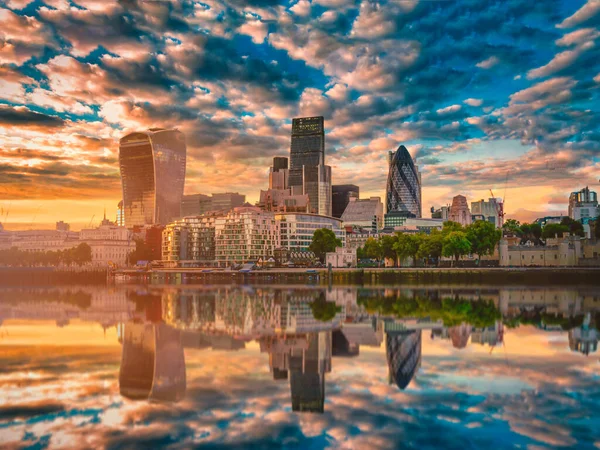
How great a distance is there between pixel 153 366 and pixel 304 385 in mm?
8212

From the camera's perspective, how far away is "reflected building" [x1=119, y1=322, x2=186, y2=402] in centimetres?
2303

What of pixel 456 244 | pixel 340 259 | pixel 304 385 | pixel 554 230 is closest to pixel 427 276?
pixel 456 244

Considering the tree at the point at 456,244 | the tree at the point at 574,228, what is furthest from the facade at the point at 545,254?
the tree at the point at 574,228

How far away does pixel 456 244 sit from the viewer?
456ft

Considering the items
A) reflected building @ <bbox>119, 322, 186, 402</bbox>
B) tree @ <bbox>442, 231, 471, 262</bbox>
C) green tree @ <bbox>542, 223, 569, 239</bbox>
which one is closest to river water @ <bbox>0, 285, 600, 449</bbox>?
reflected building @ <bbox>119, 322, 186, 402</bbox>

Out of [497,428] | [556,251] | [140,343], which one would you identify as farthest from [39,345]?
[556,251]

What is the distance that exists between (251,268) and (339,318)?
136 m

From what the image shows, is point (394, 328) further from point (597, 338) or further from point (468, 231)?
point (468, 231)

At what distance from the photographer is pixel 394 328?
40625 mm

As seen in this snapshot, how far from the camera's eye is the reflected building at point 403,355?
82.8 feet

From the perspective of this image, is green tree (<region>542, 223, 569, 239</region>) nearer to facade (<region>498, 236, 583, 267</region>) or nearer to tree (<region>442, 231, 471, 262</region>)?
facade (<region>498, 236, 583, 267</region>)

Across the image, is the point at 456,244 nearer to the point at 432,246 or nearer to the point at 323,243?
the point at 432,246

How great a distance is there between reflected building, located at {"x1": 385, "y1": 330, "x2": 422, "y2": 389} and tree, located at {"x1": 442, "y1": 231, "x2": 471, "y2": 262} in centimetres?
10438

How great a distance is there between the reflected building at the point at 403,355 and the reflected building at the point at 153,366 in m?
9.06
